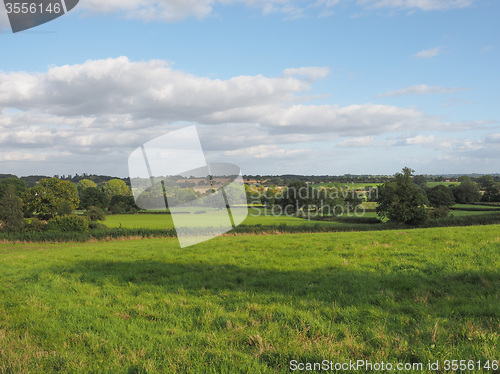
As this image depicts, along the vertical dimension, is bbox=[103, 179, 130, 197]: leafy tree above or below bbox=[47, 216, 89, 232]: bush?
above

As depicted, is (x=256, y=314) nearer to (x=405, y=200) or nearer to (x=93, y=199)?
(x=405, y=200)

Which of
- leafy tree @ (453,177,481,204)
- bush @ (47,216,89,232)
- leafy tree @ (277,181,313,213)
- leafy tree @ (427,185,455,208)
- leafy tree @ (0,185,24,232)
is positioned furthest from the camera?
leafy tree @ (453,177,481,204)

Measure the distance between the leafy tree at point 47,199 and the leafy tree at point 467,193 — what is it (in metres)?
119

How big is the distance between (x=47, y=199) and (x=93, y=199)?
75.0ft

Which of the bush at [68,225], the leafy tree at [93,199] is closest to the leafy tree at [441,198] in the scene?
→ the bush at [68,225]

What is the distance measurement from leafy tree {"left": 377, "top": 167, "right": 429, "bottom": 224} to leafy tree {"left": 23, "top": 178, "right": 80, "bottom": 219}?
6945 cm

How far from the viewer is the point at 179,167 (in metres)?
10.3

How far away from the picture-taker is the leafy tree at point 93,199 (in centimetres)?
9331

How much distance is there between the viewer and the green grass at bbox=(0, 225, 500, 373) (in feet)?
14.4

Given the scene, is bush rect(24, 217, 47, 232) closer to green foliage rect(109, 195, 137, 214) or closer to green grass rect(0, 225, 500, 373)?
green foliage rect(109, 195, 137, 214)

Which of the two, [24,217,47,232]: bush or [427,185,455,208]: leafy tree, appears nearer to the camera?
[24,217,47,232]: bush

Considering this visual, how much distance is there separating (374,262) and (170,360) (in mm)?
8441

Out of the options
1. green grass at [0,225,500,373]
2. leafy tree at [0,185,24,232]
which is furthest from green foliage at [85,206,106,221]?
green grass at [0,225,500,373]

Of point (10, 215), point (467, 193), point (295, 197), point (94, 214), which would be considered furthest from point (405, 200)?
point (10, 215)
